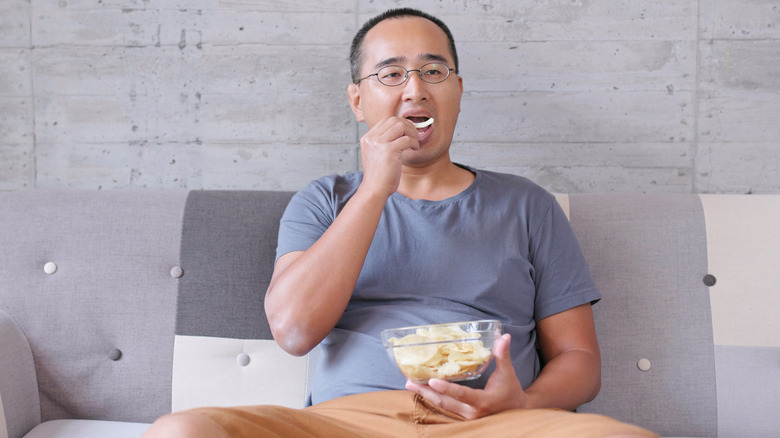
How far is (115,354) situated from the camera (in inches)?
60.5

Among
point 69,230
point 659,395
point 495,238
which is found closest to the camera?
point 495,238

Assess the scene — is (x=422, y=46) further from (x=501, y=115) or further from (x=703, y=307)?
(x=703, y=307)

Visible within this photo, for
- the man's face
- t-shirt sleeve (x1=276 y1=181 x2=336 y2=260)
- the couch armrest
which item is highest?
the man's face

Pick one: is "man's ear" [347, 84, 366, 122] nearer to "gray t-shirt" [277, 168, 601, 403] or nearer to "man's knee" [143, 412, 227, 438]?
"gray t-shirt" [277, 168, 601, 403]

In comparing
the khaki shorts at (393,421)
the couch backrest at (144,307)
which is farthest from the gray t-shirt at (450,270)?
the couch backrest at (144,307)

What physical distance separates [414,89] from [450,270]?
15.3 inches

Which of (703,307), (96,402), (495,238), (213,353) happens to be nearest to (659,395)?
(703,307)

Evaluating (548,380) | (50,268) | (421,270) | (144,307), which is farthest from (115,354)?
(548,380)

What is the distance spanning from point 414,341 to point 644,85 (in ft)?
4.17

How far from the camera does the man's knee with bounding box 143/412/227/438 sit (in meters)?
0.76

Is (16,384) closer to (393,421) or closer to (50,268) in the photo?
(50,268)

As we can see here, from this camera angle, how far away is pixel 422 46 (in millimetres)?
1425

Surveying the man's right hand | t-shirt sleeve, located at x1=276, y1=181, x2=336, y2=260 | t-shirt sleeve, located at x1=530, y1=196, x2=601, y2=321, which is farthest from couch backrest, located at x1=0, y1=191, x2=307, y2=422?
t-shirt sleeve, located at x1=530, y1=196, x2=601, y2=321

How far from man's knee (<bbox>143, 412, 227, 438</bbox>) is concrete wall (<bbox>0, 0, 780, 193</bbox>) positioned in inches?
48.6
